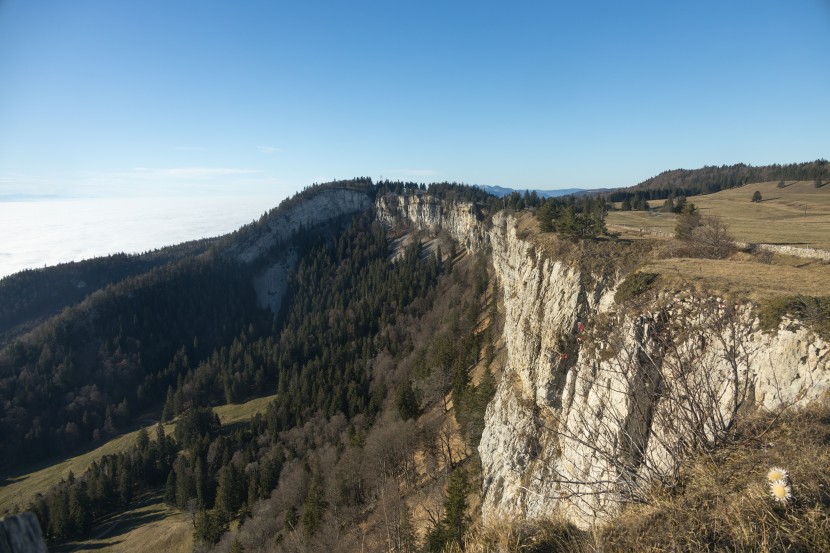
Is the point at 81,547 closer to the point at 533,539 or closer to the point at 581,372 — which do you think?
the point at 581,372

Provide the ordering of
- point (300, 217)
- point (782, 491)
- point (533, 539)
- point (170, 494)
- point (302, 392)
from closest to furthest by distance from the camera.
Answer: point (782, 491) < point (533, 539) < point (170, 494) < point (302, 392) < point (300, 217)

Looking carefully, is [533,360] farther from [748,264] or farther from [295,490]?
[295,490]

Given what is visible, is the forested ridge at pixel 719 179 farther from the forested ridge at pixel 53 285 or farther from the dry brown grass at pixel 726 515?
the forested ridge at pixel 53 285

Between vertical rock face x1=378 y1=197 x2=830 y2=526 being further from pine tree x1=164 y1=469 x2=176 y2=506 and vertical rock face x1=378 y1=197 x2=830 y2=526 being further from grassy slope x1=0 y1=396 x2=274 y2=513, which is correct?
grassy slope x1=0 y1=396 x2=274 y2=513

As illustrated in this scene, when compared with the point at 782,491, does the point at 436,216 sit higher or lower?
higher

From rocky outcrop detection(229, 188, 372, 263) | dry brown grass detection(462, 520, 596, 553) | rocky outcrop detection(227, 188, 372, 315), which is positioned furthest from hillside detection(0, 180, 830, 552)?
rocky outcrop detection(229, 188, 372, 263)

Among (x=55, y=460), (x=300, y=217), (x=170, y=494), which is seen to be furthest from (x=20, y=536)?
(x=300, y=217)
